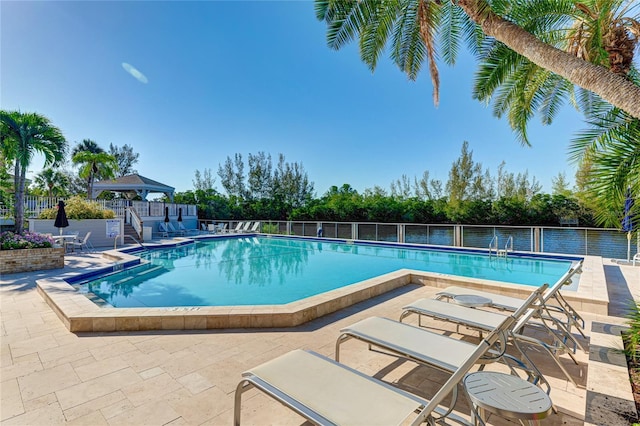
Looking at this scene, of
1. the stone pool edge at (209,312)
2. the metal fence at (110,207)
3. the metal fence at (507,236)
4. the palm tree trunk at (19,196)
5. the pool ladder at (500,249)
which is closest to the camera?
the stone pool edge at (209,312)

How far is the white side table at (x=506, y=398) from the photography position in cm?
149

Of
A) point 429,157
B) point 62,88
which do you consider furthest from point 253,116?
point 429,157

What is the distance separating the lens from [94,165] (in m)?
19.4

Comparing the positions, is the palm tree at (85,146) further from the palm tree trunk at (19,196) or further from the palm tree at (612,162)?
the palm tree at (612,162)

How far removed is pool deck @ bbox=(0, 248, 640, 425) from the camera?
2.28 m

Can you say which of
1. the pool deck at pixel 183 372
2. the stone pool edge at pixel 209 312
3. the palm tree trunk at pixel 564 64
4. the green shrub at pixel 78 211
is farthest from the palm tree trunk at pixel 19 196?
the palm tree trunk at pixel 564 64

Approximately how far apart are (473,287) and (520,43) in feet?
14.4

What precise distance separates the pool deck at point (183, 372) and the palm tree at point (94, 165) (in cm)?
1755

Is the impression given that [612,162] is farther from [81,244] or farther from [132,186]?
[132,186]

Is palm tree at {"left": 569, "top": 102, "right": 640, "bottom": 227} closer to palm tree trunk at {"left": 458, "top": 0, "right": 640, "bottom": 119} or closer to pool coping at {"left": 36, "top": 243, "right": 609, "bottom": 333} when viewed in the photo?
palm tree trunk at {"left": 458, "top": 0, "right": 640, "bottom": 119}

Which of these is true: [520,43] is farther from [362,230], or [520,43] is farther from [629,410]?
[362,230]

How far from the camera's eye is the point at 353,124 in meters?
24.9

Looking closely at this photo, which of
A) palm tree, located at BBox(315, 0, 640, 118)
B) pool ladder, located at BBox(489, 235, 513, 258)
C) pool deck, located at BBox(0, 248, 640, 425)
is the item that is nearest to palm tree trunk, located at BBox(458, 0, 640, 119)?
palm tree, located at BBox(315, 0, 640, 118)

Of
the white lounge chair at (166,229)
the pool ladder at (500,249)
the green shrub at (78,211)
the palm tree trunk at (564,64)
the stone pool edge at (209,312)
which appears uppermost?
the palm tree trunk at (564,64)
